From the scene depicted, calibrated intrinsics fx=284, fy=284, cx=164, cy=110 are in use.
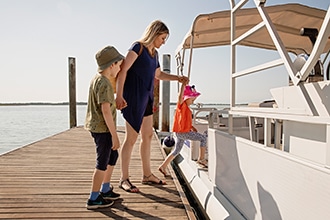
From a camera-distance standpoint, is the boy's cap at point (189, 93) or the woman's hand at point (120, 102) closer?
the woman's hand at point (120, 102)

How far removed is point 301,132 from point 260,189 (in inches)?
16.1

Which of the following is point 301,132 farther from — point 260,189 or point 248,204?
point 248,204

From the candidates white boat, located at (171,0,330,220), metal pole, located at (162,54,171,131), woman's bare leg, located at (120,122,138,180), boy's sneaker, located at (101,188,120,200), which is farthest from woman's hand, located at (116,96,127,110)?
metal pole, located at (162,54,171,131)

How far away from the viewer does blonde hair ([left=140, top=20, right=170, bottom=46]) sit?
235 cm

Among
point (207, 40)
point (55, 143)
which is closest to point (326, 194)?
point (207, 40)

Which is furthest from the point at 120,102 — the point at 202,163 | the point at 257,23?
the point at 257,23

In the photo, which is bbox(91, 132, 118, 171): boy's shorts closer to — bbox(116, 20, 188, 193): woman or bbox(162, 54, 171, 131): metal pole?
bbox(116, 20, 188, 193): woman

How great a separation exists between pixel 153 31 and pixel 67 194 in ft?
5.22

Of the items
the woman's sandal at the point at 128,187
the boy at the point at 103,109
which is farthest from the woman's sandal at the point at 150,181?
A: the boy at the point at 103,109

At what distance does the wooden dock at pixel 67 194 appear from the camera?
2070 millimetres

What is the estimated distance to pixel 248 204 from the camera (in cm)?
189

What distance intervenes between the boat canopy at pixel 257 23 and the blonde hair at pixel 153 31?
29.9 inches

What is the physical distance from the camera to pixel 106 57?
2006 millimetres

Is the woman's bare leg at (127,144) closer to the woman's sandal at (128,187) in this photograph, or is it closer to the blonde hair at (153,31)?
the woman's sandal at (128,187)
